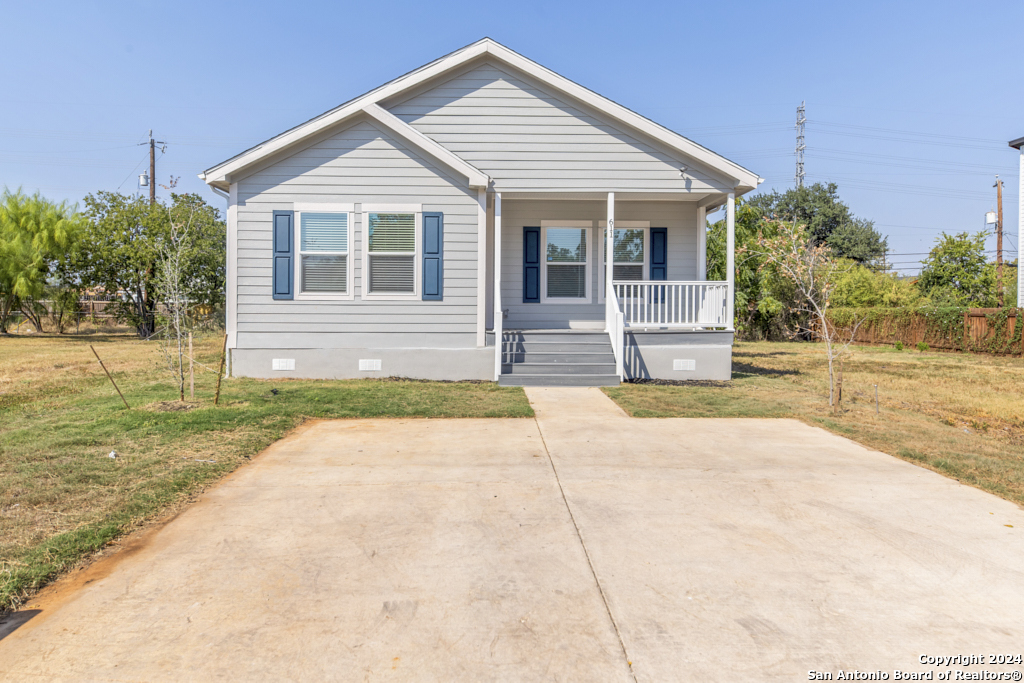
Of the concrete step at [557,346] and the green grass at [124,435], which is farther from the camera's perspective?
the concrete step at [557,346]

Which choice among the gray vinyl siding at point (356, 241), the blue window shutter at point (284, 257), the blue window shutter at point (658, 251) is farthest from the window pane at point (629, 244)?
the blue window shutter at point (284, 257)

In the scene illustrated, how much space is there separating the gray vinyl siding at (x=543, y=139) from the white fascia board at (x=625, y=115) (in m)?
0.26

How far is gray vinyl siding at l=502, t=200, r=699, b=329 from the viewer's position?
499 inches

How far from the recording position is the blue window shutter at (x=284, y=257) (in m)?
10.8

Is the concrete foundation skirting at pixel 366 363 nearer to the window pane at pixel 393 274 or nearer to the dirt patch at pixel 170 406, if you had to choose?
the window pane at pixel 393 274

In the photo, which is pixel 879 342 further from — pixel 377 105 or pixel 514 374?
pixel 377 105

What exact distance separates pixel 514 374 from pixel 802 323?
20627 mm

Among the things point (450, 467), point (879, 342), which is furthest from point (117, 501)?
point (879, 342)

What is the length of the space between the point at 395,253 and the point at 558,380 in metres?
3.70

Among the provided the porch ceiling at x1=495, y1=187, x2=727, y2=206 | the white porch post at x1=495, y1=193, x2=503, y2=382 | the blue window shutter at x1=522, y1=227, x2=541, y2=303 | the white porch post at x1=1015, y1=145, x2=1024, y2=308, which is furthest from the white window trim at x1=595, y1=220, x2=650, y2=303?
the white porch post at x1=1015, y1=145, x2=1024, y2=308

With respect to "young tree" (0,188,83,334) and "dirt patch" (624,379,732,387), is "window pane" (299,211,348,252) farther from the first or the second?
"young tree" (0,188,83,334)

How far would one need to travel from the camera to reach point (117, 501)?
408 centimetres

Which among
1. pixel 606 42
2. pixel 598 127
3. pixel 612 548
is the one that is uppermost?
pixel 606 42

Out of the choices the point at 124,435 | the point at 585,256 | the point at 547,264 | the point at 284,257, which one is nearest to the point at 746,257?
the point at 585,256
